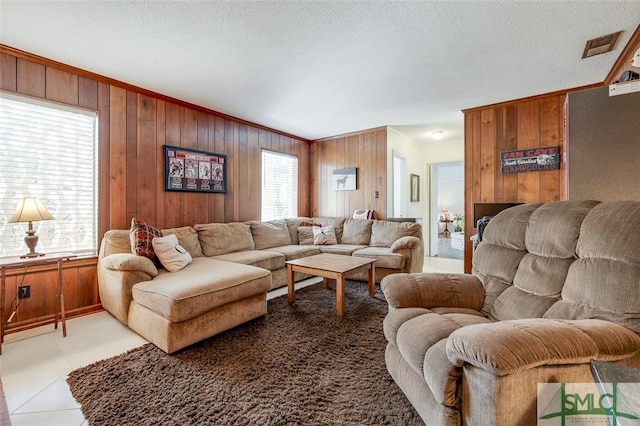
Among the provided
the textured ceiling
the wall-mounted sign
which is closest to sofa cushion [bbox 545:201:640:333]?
the textured ceiling

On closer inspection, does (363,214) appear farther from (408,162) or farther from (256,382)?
(256,382)

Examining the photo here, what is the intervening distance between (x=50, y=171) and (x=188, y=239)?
139cm

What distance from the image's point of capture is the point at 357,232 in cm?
459

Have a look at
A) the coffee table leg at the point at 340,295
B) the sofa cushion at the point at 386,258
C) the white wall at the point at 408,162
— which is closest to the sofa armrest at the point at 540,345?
the coffee table leg at the point at 340,295

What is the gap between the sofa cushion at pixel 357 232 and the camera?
14.8 ft

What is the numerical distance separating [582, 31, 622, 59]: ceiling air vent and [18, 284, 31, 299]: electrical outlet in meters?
5.22

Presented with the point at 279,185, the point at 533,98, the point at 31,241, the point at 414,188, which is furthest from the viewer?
the point at 414,188

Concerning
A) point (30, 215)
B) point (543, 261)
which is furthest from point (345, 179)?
point (30, 215)

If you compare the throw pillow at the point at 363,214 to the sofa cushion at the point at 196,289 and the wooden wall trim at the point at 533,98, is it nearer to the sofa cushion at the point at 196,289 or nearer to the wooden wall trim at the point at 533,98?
the wooden wall trim at the point at 533,98

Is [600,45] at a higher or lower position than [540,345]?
higher

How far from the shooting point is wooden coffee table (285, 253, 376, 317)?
2666 millimetres

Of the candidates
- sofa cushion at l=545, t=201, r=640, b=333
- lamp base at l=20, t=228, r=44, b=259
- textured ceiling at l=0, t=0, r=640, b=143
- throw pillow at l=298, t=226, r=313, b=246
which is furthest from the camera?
throw pillow at l=298, t=226, r=313, b=246

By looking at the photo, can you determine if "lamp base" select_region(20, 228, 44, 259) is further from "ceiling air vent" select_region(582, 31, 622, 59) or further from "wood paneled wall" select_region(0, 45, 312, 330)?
"ceiling air vent" select_region(582, 31, 622, 59)

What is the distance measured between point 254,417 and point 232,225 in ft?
9.28
